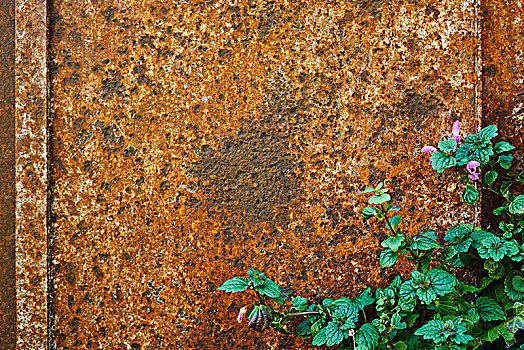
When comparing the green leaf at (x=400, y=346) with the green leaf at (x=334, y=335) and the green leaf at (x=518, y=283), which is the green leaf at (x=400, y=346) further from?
the green leaf at (x=518, y=283)

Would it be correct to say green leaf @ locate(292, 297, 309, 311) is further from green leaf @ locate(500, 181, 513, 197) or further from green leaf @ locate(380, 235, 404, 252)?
green leaf @ locate(500, 181, 513, 197)

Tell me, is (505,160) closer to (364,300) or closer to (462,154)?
(462,154)

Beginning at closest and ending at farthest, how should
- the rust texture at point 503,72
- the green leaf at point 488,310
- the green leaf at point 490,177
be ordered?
the green leaf at point 488,310 < the green leaf at point 490,177 < the rust texture at point 503,72

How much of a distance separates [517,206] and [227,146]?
1.03 m

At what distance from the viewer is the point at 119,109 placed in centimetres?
140

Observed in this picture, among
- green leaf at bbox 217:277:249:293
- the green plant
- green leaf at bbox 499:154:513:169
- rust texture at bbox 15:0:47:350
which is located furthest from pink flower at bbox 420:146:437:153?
rust texture at bbox 15:0:47:350

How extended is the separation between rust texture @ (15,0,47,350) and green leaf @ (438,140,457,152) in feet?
4.61

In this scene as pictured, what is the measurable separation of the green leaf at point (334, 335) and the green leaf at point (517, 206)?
705mm

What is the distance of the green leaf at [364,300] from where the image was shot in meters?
1.34

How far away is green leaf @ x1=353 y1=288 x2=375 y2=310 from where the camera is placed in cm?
134

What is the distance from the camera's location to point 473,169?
1.42m

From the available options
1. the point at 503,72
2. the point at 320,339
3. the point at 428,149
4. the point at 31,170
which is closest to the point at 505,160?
the point at 428,149

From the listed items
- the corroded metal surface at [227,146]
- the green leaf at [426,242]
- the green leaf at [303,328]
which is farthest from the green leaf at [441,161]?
the green leaf at [303,328]

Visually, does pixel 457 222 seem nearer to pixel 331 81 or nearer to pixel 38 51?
pixel 331 81
